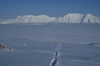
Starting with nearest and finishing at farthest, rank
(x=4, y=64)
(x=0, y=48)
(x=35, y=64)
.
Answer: (x=4, y=64), (x=35, y=64), (x=0, y=48)

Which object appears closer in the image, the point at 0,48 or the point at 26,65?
the point at 26,65

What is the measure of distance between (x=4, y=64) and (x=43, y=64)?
2272mm

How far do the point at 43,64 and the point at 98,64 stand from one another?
3.57m

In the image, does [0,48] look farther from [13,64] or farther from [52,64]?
[52,64]

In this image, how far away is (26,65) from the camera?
699 centimetres

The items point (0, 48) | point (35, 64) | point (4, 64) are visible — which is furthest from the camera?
point (0, 48)

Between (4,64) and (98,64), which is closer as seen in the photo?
(4,64)

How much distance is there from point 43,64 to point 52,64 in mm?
558

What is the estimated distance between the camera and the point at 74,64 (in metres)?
7.61

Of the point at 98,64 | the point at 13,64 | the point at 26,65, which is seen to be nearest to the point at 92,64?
the point at 98,64

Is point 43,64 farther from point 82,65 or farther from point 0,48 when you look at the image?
point 0,48

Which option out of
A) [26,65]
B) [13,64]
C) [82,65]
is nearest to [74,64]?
[82,65]

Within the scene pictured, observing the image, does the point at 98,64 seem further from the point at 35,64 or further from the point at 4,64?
the point at 4,64

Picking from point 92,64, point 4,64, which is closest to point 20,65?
point 4,64
